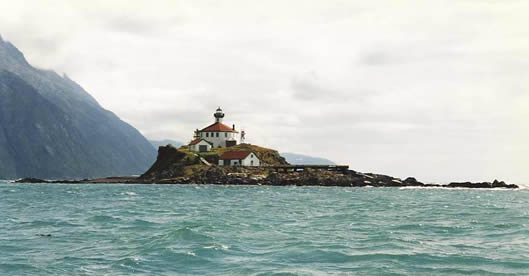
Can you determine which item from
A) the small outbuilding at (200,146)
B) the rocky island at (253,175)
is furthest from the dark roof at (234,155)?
the small outbuilding at (200,146)

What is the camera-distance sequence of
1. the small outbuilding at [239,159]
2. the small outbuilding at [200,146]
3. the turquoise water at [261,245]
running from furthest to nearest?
the small outbuilding at [200,146] → the small outbuilding at [239,159] → the turquoise water at [261,245]

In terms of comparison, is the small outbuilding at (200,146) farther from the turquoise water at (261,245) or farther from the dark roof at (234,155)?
the turquoise water at (261,245)

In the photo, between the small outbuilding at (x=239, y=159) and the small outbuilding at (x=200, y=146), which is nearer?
the small outbuilding at (x=239, y=159)

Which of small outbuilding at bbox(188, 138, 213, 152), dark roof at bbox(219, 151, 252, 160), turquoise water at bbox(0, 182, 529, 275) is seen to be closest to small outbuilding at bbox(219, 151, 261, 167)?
dark roof at bbox(219, 151, 252, 160)

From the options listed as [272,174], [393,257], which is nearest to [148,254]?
[393,257]

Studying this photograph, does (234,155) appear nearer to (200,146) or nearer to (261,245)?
(200,146)

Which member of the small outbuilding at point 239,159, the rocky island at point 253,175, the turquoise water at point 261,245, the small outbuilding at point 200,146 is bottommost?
the turquoise water at point 261,245

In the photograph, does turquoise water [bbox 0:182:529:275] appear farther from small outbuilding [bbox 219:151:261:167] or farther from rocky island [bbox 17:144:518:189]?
small outbuilding [bbox 219:151:261:167]

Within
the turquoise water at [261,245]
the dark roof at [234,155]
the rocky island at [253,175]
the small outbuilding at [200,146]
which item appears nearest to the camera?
the turquoise water at [261,245]

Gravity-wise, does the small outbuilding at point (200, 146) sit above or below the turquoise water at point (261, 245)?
above

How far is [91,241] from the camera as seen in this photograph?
32.4 meters

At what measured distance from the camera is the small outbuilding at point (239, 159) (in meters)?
166

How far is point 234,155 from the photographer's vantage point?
169m

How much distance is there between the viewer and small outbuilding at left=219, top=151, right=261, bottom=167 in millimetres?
166375
